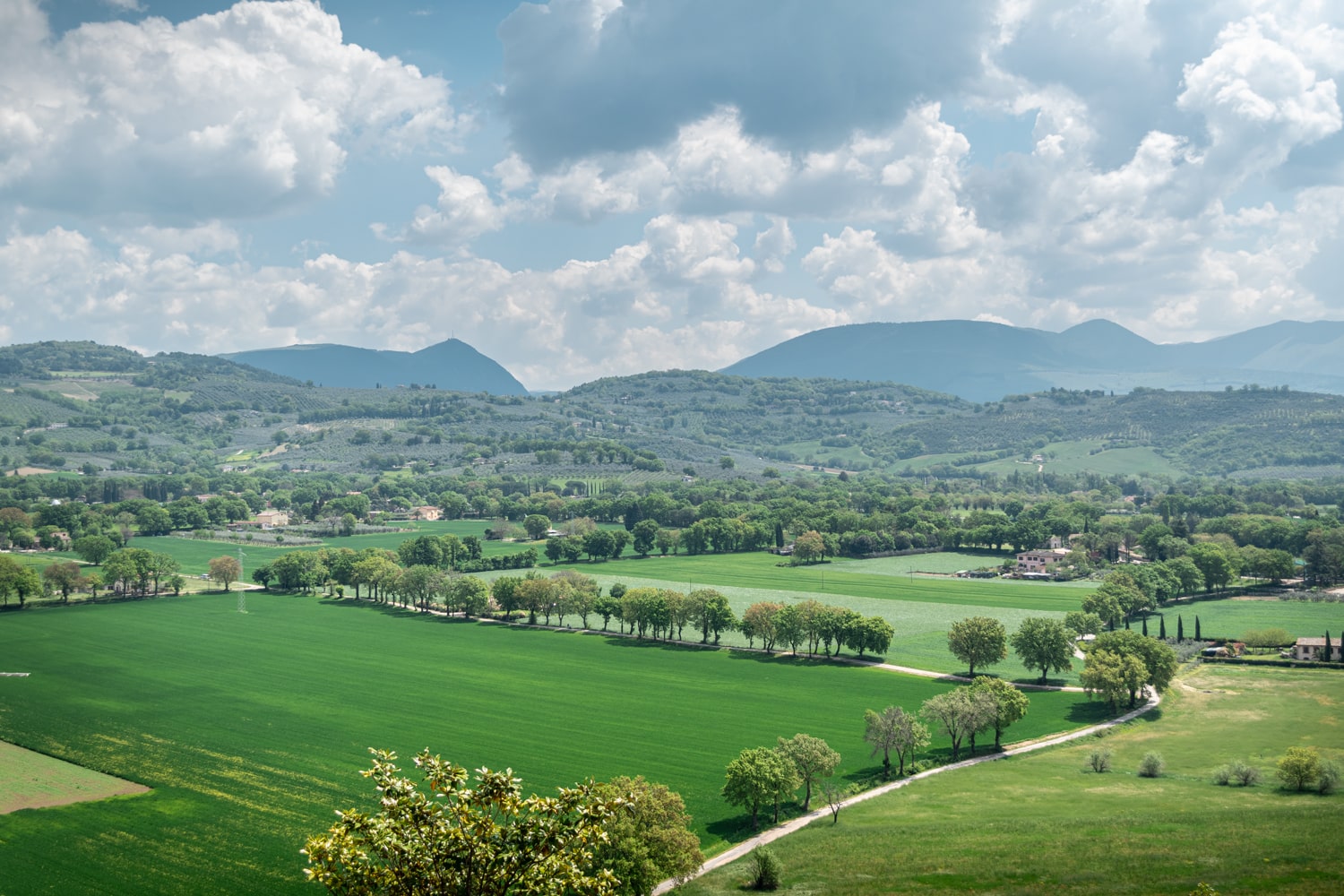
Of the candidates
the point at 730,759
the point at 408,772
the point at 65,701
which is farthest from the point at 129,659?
the point at 730,759

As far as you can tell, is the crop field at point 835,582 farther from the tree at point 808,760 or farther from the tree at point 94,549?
the tree at point 808,760

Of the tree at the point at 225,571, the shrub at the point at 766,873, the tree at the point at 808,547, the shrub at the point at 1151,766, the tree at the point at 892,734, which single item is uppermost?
the tree at the point at 808,547

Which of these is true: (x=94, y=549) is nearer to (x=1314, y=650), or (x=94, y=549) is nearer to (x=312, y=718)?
(x=312, y=718)

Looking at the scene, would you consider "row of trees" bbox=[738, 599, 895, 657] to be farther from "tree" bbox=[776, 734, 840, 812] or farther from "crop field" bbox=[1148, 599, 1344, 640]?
"tree" bbox=[776, 734, 840, 812]

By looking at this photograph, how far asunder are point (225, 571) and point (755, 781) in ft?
373

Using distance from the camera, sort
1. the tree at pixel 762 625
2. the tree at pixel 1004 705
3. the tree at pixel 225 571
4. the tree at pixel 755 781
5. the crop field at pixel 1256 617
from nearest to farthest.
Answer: the tree at pixel 755 781 < the tree at pixel 1004 705 < the tree at pixel 762 625 < the crop field at pixel 1256 617 < the tree at pixel 225 571

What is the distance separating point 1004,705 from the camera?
249 ft

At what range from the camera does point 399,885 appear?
837 inches

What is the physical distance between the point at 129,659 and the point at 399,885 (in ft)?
301

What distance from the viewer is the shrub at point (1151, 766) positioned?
67.2m

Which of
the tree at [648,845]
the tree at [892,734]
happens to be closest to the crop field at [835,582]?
the tree at [892,734]

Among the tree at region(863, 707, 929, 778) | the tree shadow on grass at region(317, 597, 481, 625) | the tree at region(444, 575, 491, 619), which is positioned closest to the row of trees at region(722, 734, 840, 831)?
the tree at region(863, 707, 929, 778)

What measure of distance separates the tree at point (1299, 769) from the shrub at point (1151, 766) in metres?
6.62

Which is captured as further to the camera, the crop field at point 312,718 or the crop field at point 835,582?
the crop field at point 835,582
